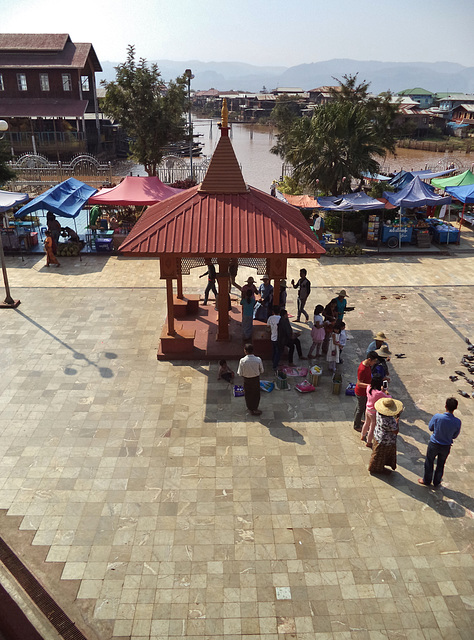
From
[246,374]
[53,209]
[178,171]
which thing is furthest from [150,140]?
[246,374]

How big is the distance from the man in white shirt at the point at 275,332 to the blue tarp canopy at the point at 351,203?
1000 centimetres

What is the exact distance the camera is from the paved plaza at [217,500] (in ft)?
21.2

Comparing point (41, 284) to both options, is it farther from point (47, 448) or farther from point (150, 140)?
point (150, 140)

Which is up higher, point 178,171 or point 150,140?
point 150,140

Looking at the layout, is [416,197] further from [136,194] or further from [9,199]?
[9,199]

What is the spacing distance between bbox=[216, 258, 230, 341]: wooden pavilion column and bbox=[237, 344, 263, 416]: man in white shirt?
2866 mm

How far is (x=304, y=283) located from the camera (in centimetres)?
1395

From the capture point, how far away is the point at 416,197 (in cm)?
2175

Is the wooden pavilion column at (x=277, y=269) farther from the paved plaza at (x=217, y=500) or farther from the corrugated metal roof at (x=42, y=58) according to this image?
the corrugated metal roof at (x=42, y=58)

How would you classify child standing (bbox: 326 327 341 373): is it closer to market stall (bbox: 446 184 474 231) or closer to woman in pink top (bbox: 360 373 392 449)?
woman in pink top (bbox: 360 373 392 449)

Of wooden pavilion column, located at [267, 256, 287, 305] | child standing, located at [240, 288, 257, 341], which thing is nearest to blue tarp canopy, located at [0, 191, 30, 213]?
child standing, located at [240, 288, 257, 341]

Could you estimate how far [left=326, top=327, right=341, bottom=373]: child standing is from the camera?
37.9ft

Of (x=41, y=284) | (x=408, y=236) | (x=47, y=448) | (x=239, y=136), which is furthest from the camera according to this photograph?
(x=239, y=136)

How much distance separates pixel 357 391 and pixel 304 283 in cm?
503
